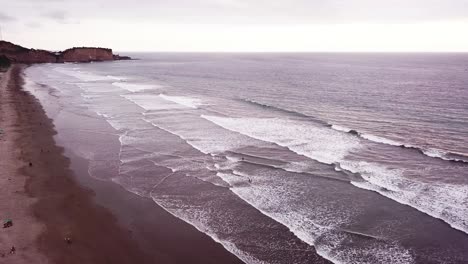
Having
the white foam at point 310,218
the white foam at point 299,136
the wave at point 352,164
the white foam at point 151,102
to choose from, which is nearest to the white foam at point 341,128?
the white foam at point 299,136

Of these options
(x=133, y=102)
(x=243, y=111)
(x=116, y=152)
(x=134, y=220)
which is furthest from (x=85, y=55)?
(x=134, y=220)

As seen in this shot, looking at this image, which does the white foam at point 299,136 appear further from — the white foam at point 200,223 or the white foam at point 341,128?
the white foam at point 200,223

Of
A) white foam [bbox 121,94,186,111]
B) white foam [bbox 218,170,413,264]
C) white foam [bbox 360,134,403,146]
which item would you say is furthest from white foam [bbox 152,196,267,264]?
white foam [bbox 121,94,186,111]

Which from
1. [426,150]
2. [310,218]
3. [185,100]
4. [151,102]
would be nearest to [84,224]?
[310,218]

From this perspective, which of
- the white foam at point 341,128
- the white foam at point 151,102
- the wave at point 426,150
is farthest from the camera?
the white foam at point 151,102

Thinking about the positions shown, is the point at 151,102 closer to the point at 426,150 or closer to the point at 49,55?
the point at 426,150
